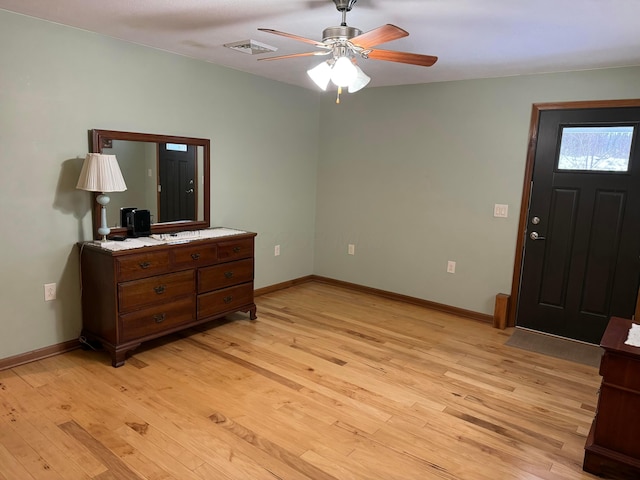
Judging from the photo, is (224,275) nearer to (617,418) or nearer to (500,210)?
(500,210)

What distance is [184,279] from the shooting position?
3.31 meters

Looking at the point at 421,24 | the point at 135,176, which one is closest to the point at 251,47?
the point at 421,24

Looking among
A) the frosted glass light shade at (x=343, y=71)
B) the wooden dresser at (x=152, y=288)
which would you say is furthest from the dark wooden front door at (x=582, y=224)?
the wooden dresser at (x=152, y=288)

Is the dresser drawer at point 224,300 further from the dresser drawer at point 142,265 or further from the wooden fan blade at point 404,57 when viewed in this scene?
the wooden fan blade at point 404,57

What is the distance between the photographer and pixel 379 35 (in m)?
2.01

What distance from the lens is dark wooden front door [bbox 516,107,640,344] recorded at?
342cm

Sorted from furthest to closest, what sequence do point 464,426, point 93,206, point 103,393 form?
point 93,206 → point 103,393 → point 464,426

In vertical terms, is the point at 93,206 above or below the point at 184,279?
above

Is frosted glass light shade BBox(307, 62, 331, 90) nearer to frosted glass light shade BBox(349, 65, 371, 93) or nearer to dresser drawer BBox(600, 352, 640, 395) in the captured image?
frosted glass light shade BBox(349, 65, 371, 93)

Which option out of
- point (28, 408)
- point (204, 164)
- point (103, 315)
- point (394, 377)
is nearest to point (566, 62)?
point (394, 377)

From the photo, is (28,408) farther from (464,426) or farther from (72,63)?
(464,426)

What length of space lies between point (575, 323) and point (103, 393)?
3.69 meters

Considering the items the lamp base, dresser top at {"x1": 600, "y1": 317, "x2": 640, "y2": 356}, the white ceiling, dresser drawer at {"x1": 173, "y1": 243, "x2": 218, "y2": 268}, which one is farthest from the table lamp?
dresser top at {"x1": 600, "y1": 317, "x2": 640, "y2": 356}

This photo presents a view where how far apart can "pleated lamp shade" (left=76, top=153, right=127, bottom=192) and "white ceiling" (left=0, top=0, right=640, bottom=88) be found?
88cm
